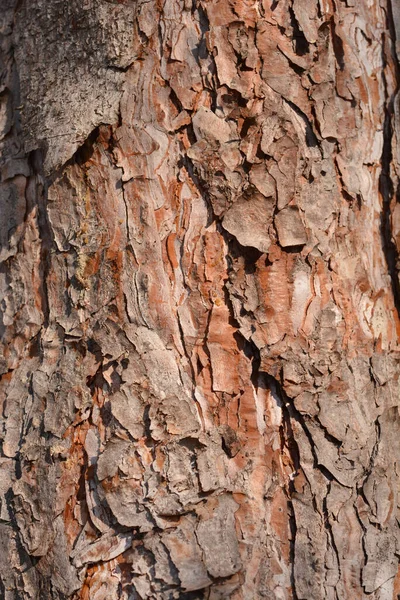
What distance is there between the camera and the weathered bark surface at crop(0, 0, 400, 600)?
53.7 inches

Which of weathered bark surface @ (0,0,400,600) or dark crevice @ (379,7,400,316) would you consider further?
dark crevice @ (379,7,400,316)

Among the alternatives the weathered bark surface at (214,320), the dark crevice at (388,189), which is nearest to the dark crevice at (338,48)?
the weathered bark surface at (214,320)

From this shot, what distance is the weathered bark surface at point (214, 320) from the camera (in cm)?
136

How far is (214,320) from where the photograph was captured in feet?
4.59

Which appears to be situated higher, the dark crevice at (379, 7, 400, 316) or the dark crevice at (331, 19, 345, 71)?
the dark crevice at (331, 19, 345, 71)

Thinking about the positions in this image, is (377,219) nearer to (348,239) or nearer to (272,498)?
(348,239)

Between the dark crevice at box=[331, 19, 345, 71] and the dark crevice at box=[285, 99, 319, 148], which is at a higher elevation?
the dark crevice at box=[331, 19, 345, 71]

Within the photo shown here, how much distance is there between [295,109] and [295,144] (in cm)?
8

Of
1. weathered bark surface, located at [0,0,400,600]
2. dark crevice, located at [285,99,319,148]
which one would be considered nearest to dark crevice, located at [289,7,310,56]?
weathered bark surface, located at [0,0,400,600]

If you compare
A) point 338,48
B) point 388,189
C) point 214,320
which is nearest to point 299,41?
point 338,48

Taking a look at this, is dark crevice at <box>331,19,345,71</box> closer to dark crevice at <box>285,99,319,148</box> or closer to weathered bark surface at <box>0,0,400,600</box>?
weathered bark surface at <box>0,0,400,600</box>

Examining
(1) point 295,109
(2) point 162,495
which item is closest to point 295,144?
(1) point 295,109

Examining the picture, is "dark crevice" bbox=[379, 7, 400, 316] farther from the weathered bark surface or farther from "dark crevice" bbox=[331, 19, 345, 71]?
"dark crevice" bbox=[331, 19, 345, 71]

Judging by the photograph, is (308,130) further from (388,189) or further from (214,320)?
(214,320)
